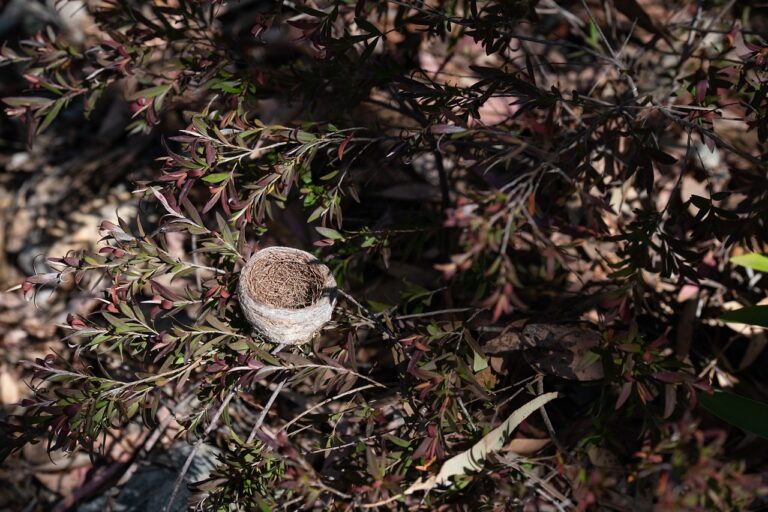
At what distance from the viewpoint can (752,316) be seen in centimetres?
213

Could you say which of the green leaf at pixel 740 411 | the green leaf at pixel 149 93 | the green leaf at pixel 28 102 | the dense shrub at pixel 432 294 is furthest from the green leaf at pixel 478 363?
the green leaf at pixel 28 102

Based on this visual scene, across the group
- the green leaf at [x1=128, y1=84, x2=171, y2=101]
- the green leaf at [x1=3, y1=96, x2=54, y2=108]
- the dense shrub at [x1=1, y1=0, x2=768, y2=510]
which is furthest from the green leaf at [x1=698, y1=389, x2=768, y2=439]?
the green leaf at [x1=3, y1=96, x2=54, y2=108]

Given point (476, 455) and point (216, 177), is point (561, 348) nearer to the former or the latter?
point (476, 455)

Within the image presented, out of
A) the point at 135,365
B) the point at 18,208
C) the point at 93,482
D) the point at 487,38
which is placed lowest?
the point at 93,482

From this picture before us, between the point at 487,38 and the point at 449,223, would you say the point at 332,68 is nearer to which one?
the point at 487,38

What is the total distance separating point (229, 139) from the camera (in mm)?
2133

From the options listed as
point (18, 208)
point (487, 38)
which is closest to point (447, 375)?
point (487, 38)

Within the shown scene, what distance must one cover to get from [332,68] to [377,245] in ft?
1.88

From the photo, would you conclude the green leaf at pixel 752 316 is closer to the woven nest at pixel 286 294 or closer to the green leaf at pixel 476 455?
the green leaf at pixel 476 455

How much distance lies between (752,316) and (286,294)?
1.36 metres

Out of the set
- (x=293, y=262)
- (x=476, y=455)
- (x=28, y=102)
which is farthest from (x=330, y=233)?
(x=28, y=102)

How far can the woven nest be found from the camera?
1.95m

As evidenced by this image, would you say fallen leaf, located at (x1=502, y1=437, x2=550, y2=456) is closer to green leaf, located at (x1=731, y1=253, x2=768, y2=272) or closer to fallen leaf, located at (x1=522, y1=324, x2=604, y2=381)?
fallen leaf, located at (x1=522, y1=324, x2=604, y2=381)

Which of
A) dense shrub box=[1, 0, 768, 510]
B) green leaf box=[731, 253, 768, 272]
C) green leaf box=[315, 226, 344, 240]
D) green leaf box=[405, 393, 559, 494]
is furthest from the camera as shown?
green leaf box=[731, 253, 768, 272]
